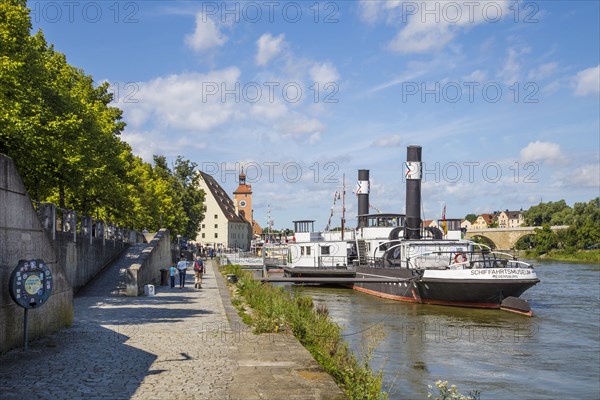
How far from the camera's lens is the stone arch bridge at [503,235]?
387ft

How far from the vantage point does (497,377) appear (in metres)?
16.1

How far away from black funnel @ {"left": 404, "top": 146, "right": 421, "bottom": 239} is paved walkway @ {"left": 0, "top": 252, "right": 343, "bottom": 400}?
2553 centimetres

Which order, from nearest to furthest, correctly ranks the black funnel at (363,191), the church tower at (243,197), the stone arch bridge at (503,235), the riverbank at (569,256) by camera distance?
1. the black funnel at (363,191)
2. the riverbank at (569,256)
3. the stone arch bridge at (503,235)
4. the church tower at (243,197)

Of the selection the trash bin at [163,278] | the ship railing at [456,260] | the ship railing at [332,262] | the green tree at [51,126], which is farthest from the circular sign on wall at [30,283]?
the ship railing at [332,262]

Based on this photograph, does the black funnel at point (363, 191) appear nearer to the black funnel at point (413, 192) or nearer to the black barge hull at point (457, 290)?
the black funnel at point (413, 192)

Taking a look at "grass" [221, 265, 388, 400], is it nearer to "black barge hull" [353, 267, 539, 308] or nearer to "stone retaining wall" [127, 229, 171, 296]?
"stone retaining wall" [127, 229, 171, 296]

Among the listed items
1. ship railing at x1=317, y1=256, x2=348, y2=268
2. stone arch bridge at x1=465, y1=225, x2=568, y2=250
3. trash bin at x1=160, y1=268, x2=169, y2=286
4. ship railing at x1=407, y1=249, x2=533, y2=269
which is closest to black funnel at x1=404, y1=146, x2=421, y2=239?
ship railing at x1=407, y1=249, x2=533, y2=269

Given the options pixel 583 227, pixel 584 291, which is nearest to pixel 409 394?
pixel 584 291

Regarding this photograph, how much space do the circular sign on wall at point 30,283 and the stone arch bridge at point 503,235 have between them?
367 feet

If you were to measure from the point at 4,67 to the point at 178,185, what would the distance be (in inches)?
2115

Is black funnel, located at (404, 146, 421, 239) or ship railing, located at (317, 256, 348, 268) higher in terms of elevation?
black funnel, located at (404, 146, 421, 239)

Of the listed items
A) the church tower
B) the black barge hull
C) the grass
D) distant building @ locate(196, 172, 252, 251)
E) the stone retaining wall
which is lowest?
the black barge hull

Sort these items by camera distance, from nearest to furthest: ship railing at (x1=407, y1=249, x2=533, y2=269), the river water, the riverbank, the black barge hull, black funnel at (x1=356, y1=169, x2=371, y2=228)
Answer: the river water → the black barge hull → ship railing at (x1=407, y1=249, x2=533, y2=269) → black funnel at (x1=356, y1=169, x2=371, y2=228) → the riverbank

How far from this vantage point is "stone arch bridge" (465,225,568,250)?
11794 centimetres
